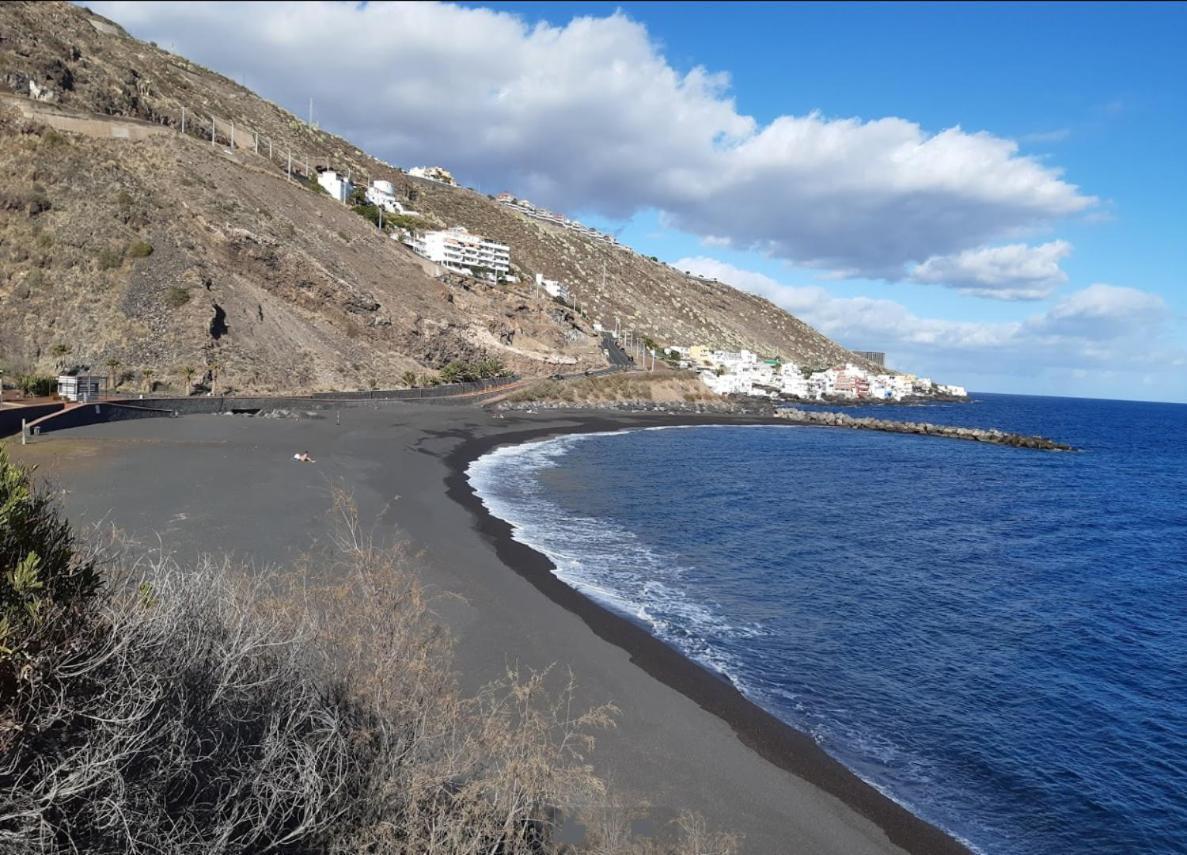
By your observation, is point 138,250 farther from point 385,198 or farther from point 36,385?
point 385,198

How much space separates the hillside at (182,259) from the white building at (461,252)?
9002 mm

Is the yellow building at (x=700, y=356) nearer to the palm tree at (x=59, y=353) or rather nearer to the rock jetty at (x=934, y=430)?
the rock jetty at (x=934, y=430)

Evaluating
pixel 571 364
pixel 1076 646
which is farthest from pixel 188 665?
pixel 571 364

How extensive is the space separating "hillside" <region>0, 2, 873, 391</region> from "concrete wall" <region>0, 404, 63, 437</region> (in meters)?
10.2

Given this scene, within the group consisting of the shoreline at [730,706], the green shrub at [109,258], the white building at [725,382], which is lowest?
the shoreline at [730,706]

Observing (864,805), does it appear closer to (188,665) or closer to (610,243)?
(188,665)

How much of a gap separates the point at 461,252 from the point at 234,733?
8651 centimetres

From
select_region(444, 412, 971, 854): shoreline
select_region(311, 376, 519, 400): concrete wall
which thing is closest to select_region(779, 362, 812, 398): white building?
select_region(311, 376, 519, 400): concrete wall

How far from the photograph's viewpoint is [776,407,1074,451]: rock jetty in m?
64.2

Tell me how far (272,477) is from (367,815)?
1700 centimetres

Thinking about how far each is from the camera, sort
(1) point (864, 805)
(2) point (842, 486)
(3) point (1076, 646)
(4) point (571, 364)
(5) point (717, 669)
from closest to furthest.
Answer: (1) point (864, 805) → (5) point (717, 669) → (3) point (1076, 646) → (2) point (842, 486) → (4) point (571, 364)

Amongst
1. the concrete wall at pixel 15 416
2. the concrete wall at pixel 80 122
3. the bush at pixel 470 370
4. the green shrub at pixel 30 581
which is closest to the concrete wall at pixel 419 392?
the bush at pixel 470 370

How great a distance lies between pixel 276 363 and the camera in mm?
39375

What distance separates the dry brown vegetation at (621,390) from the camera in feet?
198
